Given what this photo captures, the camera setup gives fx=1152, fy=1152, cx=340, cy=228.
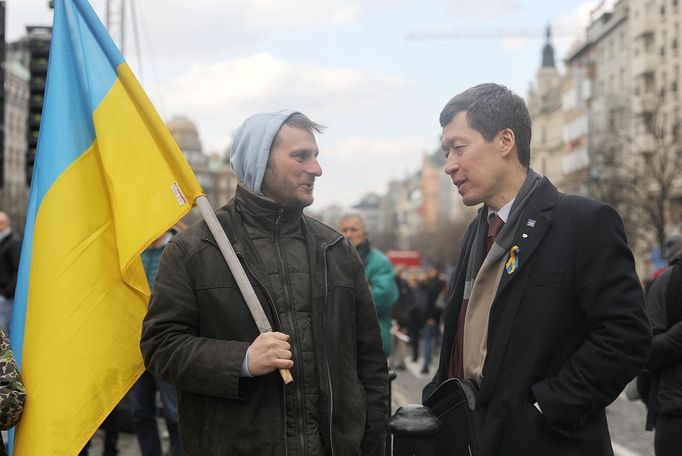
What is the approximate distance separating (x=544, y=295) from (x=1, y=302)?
25.3 ft

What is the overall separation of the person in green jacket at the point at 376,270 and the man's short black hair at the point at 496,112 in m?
6.35

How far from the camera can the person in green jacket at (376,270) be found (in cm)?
1042

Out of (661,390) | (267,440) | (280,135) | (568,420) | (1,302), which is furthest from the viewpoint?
(1,302)

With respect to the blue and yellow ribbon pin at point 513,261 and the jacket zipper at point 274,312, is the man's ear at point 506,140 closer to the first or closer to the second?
the blue and yellow ribbon pin at point 513,261

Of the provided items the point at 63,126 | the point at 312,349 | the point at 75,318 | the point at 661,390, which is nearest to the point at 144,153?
the point at 63,126

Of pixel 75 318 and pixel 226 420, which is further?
pixel 75 318

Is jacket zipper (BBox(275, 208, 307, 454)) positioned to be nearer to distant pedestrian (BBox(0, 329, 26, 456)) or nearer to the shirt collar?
the shirt collar

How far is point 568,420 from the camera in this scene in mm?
3588

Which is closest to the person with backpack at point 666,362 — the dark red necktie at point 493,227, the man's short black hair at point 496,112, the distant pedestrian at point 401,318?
the dark red necktie at point 493,227

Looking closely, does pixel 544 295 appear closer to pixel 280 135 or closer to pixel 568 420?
pixel 568 420

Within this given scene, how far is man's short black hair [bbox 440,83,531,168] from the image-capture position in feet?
12.8

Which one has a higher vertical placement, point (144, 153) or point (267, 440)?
point (144, 153)

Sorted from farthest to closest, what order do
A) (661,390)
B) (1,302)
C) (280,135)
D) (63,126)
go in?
(1,302)
(661,390)
(63,126)
(280,135)

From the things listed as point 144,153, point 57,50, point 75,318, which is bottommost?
point 75,318
